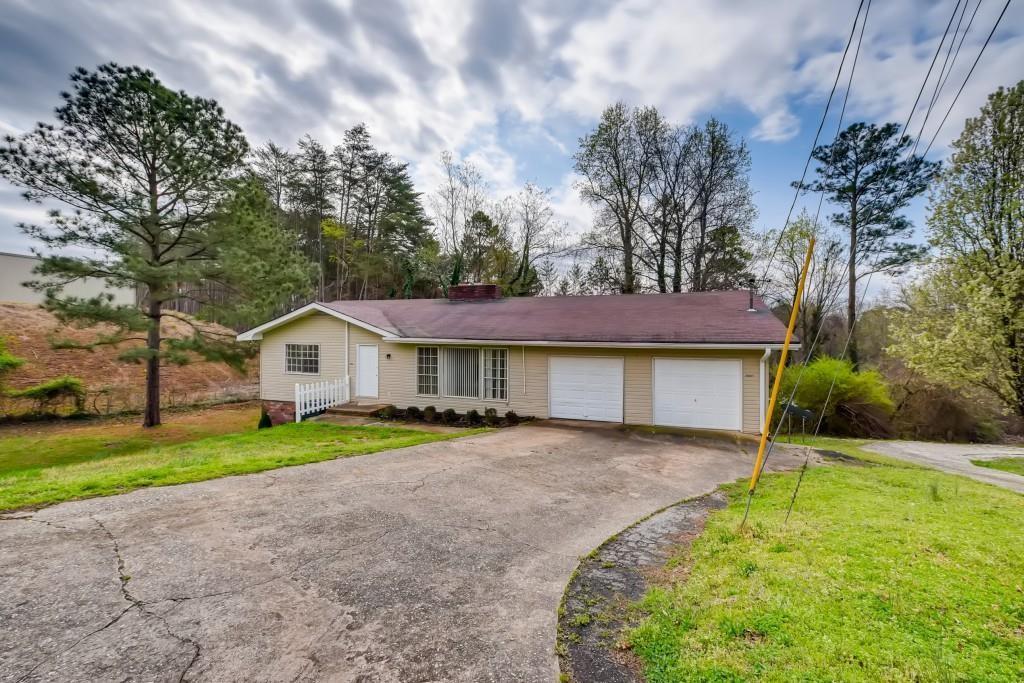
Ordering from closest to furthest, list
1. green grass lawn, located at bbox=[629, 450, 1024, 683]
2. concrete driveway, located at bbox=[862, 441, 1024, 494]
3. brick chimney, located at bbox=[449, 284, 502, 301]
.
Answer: green grass lawn, located at bbox=[629, 450, 1024, 683] → concrete driveway, located at bbox=[862, 441, 1024, 494] → brick chimney, located at bbox=[449, 284, 502, 301]

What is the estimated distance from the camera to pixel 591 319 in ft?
42.3

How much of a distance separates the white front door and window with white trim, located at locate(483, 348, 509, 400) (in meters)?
3.74

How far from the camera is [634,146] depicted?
24281 mm

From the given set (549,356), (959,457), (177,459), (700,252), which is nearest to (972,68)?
(549,356)

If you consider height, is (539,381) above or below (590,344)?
below

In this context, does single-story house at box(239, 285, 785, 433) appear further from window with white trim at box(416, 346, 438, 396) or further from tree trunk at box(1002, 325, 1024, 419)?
tree trunk at box(1002, 325, 1024, 419)

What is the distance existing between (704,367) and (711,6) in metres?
7.19

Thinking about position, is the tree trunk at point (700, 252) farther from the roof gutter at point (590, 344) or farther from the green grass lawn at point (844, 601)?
the green grass lawn at point (844, 601)

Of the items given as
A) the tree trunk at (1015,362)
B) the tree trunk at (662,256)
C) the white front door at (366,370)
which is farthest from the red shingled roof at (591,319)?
the tree trunk at (662,256)

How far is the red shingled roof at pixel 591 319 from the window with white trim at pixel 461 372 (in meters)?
0.58

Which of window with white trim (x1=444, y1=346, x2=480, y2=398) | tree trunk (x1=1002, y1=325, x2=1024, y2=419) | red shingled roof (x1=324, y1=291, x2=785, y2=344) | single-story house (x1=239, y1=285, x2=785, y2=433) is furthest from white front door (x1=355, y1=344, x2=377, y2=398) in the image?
tree trunk (x1=1002, y1=325, x2=1024, y2=419)

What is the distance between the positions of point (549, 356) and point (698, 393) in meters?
3.89

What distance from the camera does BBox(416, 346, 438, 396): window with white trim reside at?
13391 mm

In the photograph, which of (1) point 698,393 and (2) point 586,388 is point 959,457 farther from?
(2) point 586,388
